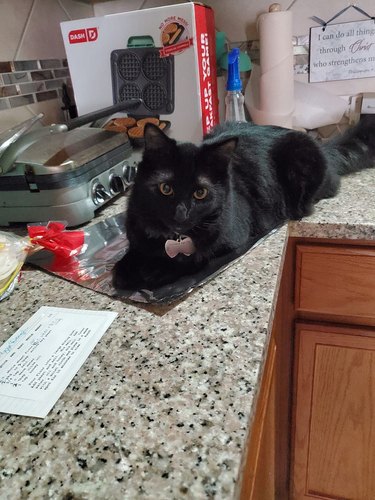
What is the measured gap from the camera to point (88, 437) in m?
0.39

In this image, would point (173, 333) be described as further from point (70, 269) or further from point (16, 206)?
point (16, 206)

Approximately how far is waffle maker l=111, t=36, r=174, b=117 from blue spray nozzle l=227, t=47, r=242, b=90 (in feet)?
0.60

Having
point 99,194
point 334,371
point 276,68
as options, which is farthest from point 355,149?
point 99,194

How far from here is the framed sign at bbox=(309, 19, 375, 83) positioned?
1.20 meters

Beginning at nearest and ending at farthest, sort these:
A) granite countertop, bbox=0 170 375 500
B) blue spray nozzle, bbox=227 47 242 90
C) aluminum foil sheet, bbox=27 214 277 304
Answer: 1. granite countertop, bbox=0 170 375 500
2. aluminum foil sheet, bbox=27 214 277 304
3. blue spray nozzle, bbox=227 47 242 90

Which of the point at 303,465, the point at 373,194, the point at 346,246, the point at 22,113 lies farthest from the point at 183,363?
Answer: the point at 22,113

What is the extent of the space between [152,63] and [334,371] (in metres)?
0.95

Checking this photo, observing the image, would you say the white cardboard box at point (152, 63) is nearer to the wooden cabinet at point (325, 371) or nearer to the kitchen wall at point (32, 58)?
the kitchen wall at point (32, 58)

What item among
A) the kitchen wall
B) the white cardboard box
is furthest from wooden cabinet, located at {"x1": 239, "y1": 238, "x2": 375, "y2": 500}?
the kitchen wall

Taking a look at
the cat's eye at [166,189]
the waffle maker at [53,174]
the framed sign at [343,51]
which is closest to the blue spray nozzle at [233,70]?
the framed sign at [343,51]

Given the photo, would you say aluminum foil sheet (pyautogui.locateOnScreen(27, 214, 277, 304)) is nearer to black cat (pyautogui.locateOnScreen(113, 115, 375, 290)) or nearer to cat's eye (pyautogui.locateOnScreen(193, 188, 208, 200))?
black cat (pyautogui.locateOnScreen(113, 115, 375, 290))

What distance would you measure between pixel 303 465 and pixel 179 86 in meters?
1.11

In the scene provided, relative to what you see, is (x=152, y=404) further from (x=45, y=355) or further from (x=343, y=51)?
(x=343, y=51)

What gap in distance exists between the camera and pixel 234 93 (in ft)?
3.81
